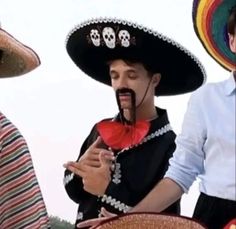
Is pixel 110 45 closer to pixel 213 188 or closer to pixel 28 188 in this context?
pixel 28 188

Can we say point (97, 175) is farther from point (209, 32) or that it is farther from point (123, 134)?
point (209, 32)

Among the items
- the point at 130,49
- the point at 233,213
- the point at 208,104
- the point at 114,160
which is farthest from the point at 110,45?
the point at 233,213

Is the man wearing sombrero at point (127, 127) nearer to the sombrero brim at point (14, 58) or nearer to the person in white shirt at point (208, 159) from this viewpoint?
the sombrero brim at point (14, 58)

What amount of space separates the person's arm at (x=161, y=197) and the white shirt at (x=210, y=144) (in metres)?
0.01

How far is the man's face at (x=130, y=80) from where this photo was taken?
137 cm

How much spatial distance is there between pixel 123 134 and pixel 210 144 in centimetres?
41

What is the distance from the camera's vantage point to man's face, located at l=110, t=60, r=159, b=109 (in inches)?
54.1

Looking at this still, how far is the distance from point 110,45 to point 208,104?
0.44 metres

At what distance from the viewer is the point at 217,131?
3.29ft

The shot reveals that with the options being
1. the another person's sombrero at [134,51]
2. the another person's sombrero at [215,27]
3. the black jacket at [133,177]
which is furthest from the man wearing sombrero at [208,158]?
A: the another person's sombrero at [134,51]

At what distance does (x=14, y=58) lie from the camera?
1456 millimetres

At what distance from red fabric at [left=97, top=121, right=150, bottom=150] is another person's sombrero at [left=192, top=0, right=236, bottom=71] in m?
0.21

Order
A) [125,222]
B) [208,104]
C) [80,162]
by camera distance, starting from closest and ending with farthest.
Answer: [125,222] < [208,104] < [80,162]

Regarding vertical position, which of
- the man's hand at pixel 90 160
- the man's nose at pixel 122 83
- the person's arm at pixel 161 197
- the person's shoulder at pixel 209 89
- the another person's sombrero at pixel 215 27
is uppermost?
the another person's sombrero at pixel 215 27
